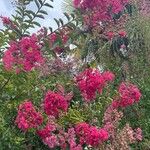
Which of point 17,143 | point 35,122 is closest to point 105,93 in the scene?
point 17,143

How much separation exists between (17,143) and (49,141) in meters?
0.45

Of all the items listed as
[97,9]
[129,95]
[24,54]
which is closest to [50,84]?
[129,95]

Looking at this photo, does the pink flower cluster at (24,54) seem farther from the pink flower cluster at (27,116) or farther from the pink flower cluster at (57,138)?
the pink flower cluster at (57,138)

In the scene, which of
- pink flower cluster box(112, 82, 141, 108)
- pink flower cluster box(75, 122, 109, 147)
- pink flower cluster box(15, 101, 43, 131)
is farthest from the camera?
pink flower cluster box(112, 82, 141, 108)

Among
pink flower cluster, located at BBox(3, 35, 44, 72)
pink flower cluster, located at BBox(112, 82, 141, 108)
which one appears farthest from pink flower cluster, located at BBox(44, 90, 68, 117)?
pink flower cluster, located at BBox(112, 82, 141, 108)

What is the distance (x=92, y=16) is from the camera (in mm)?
5051

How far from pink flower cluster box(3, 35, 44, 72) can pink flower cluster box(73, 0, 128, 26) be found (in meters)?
0.64

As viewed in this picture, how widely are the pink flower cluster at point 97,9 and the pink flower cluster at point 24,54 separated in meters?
0.64

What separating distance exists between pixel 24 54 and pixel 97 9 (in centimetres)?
90

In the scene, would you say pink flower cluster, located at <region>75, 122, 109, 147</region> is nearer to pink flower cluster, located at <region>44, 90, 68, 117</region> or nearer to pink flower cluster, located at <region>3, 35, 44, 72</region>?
pink flower cluster, located at <region>44, 90, 68, 117</region>

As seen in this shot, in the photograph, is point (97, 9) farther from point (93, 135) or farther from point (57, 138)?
point (57, 138)

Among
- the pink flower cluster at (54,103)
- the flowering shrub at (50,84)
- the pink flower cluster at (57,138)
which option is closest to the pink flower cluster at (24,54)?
the flowering shrub at (50,84)

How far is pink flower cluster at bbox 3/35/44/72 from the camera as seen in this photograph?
450 centimetres

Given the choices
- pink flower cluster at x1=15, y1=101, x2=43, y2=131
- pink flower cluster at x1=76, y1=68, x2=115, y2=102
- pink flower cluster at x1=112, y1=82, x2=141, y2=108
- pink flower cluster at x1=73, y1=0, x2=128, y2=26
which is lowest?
pink flower cluster at x1=15, y1=101, x2=43, y2=131
